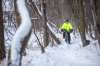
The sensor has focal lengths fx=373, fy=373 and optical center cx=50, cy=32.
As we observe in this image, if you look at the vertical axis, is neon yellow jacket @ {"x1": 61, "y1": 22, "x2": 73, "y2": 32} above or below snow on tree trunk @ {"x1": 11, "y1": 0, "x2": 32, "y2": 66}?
below

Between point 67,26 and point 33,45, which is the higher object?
point 67,26

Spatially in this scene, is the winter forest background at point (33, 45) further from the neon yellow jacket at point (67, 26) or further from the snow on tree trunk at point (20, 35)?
the neon yellow jacket at point (67, 26)

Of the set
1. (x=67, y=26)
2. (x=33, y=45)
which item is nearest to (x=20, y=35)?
(x=67, y=26)

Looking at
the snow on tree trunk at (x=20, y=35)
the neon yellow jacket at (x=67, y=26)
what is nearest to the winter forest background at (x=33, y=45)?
the snow on tree trunk at (x=20, y=35)

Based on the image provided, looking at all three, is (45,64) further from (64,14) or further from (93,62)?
(64,14)

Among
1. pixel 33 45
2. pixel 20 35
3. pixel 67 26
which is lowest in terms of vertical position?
pixel 33 45

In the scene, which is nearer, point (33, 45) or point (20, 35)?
point (20, 35)

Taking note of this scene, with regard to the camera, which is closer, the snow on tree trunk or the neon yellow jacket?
the snow on tree trunk

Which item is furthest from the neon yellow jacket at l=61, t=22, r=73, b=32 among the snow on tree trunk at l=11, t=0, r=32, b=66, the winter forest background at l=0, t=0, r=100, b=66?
the snow on tree trunk at l=11, t=0, r=32, b=66

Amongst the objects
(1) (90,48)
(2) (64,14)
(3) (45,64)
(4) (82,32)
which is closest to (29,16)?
(3) (45,64)

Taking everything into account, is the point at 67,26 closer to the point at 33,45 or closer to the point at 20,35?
the point at 33,45

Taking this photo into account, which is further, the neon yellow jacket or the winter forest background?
the neon yellow jacket

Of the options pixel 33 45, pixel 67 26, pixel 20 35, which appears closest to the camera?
pixel 20 35

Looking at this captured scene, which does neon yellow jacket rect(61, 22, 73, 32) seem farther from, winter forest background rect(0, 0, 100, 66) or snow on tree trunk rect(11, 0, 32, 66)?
snow on tree trunk rect(11, 0, 32, 66)
